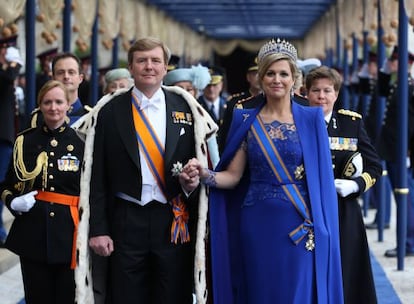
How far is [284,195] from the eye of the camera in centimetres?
482

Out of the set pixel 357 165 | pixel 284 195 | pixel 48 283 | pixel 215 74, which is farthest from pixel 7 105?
pixel 284 195

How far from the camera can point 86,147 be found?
193 inches

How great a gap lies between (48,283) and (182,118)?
1205 mm

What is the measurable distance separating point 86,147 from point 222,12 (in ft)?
65.4

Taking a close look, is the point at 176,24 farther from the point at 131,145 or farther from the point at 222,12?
the point at 131,145

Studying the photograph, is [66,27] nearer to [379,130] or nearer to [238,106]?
[379,130]

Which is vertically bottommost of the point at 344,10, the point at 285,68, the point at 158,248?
the point at 158,248

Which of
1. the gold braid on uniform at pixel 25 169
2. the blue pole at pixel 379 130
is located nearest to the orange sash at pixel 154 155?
the gold braid on uniform at pixel 25 169

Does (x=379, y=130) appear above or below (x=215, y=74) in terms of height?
below

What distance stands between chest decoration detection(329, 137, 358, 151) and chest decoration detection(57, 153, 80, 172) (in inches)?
54.9

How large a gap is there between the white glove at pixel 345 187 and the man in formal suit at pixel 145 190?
822 mm

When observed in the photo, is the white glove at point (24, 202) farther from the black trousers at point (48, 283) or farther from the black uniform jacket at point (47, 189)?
the black trousers at point (48, 283)

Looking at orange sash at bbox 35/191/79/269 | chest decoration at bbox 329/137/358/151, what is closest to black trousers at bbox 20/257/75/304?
orange sash at bbox 35/191/79/269

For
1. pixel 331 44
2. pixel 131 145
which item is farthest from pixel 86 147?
pixel 331 44
